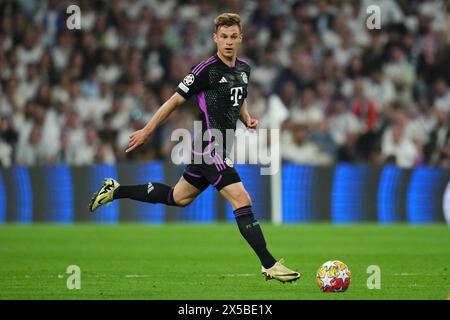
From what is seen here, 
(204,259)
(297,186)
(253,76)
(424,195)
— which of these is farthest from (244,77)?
(253,76)

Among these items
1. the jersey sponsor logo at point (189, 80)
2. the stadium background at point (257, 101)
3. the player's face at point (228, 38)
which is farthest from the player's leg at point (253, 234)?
the stadium background at point (257, 101)

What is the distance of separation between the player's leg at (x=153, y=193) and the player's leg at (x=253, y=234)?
2.05 feet

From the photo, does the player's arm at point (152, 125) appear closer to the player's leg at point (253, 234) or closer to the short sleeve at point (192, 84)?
the short sleeve at point (192, 84)

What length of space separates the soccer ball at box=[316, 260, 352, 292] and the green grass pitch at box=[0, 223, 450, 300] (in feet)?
0.33

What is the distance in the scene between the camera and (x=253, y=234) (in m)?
10.2

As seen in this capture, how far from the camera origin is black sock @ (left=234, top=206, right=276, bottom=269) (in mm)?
10094

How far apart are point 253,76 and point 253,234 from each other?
1352 cm

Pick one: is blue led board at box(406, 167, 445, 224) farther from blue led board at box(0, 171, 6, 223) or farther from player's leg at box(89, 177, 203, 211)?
player's leg at box(89, 177, 203, 211)

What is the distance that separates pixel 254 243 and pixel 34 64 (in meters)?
14.7

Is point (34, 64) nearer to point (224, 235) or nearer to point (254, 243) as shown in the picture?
point (224, 235)

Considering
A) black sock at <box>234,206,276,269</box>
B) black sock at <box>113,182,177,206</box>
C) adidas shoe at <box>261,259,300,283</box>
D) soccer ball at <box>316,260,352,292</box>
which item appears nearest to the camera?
soccer ball at <box>316,260,352,292</box>

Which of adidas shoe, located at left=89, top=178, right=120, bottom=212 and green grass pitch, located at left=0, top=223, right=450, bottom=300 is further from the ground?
adidas shoe, located at left=89, top=178, right=120, bottom=212

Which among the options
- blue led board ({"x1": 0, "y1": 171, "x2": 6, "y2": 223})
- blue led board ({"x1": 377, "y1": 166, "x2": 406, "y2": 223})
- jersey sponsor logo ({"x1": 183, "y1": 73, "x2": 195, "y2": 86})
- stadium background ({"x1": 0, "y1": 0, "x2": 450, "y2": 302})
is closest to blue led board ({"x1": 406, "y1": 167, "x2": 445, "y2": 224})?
stadium background ({"x1": 0, "y1": 0, "x2": 450, "y2": 302})

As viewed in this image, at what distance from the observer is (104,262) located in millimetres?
13289
